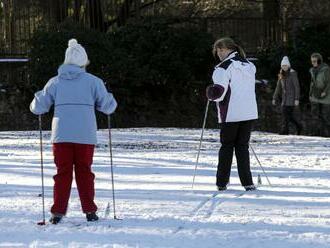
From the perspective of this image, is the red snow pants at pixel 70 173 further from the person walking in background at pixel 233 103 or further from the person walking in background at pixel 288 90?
the person walking in background at pixel 288 90

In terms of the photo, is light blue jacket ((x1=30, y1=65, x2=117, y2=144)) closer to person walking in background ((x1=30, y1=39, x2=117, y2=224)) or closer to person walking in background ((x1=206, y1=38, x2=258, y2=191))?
person walking in background ((x1=30, y1=39, x2=117, y2=224))

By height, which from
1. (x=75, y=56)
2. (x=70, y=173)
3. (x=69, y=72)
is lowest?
(x=70, y=173)

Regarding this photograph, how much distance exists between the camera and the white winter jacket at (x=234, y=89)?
25.6ft

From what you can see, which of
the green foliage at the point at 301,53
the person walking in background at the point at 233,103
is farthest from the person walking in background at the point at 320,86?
the person walking in background at the point at 233,103

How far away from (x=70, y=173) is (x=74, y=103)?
63cm

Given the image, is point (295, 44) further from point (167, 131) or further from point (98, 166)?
point (98, 166)

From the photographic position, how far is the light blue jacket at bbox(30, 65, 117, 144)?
6352 millimetres

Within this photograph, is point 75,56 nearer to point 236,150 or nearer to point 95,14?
point 236,150

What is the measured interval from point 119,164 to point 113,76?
33.4 ft

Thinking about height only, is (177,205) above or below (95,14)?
below

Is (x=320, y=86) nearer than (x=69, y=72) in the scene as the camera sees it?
No

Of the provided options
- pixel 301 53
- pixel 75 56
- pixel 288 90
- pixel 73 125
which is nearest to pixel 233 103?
pixel 75 56

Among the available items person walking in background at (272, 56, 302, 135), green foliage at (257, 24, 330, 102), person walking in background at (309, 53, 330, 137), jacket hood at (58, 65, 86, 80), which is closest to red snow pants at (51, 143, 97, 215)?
jacket hood at (58, 65, 86, 80)

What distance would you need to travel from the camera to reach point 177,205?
7.20 meters
